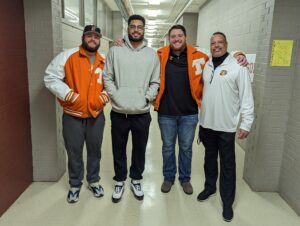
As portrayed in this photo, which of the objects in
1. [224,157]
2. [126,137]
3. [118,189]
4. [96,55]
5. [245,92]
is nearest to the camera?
[245,92]

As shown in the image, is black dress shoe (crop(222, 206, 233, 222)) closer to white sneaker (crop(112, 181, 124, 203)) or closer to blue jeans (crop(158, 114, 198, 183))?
blue jeans (crop(158, 114, 198, 183))

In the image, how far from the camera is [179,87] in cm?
243

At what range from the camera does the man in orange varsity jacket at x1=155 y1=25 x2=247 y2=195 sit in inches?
93.9

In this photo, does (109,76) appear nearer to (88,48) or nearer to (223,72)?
(88,48)

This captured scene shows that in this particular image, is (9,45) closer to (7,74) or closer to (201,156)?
(7,74)

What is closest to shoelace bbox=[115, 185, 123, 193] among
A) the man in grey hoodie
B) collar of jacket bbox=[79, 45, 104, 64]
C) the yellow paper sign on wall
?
the man in grey hoodie

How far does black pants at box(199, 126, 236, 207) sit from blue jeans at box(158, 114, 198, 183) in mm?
168

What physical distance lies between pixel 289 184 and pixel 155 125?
10.9 ft

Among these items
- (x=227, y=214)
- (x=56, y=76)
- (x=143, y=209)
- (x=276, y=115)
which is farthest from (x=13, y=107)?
(x=276, y=115)

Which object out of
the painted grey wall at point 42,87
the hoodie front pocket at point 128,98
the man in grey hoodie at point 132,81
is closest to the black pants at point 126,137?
the man in grey hoodie at point 132,81

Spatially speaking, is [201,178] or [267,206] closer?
[267,206]

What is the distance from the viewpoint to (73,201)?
250 centimetres

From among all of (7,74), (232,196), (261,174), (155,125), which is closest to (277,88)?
(261,174)

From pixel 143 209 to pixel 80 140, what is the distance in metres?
0.86
